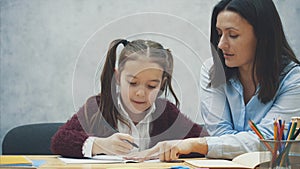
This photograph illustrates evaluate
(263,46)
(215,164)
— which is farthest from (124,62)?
(263,46)

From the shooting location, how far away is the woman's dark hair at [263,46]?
4.58 ft

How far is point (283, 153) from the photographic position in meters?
0.82

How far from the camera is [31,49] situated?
204 cm

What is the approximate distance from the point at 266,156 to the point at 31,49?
141 centimetres

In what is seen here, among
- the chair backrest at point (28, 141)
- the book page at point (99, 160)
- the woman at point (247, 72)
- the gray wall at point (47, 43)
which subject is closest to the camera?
the book page at point (99, 160)

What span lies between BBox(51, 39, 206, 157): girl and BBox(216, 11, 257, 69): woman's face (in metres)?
0.30

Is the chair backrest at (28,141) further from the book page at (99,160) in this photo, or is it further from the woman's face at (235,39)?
the woman's face at (235,39)

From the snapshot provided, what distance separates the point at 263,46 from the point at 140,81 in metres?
0.53

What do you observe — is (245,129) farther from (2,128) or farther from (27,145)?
(2,128)

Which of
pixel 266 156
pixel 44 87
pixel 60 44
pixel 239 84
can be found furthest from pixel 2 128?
pixel 266 156

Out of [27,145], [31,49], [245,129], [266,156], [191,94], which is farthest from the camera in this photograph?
[31,49]

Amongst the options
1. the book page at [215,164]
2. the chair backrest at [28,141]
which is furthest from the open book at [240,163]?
the chair backrest at [28,141]

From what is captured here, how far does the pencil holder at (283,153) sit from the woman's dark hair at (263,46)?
1.86 ft

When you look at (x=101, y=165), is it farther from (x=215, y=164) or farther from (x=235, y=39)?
(x=235, y=39)
